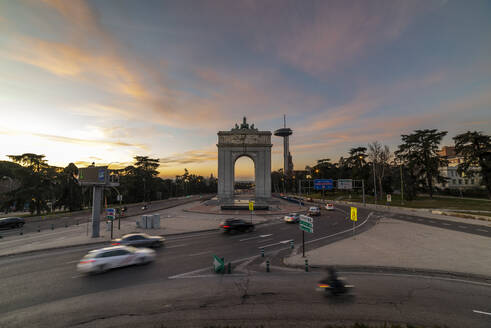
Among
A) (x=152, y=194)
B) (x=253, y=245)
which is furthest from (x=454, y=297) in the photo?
(x=152, y=194)

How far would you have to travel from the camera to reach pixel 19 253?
654 inches

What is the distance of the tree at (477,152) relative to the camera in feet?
180

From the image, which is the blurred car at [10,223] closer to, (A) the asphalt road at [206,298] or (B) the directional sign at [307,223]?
(A) the asphalt road at [206,298]

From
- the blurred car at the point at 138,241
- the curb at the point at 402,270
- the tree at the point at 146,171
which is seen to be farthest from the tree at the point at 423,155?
the tree at the point at 146,171

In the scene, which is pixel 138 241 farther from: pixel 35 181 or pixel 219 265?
pixel 35 181

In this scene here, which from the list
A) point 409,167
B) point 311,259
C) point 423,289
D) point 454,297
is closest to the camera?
point 454,297

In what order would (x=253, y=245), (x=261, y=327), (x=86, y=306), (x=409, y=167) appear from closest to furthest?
(x=261, y=327) < (x=86, y=306) < (x=253, y=245) < (x=409, y=167)

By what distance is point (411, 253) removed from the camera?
15.4m

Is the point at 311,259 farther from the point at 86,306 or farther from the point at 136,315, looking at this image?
the point at 86,306

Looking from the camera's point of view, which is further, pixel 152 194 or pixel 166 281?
pixel 152 194

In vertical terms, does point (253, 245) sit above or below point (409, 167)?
below

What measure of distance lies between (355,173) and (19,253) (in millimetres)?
98042

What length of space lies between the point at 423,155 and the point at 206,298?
85956 mm

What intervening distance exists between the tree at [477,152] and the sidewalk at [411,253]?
53639 millimetres
